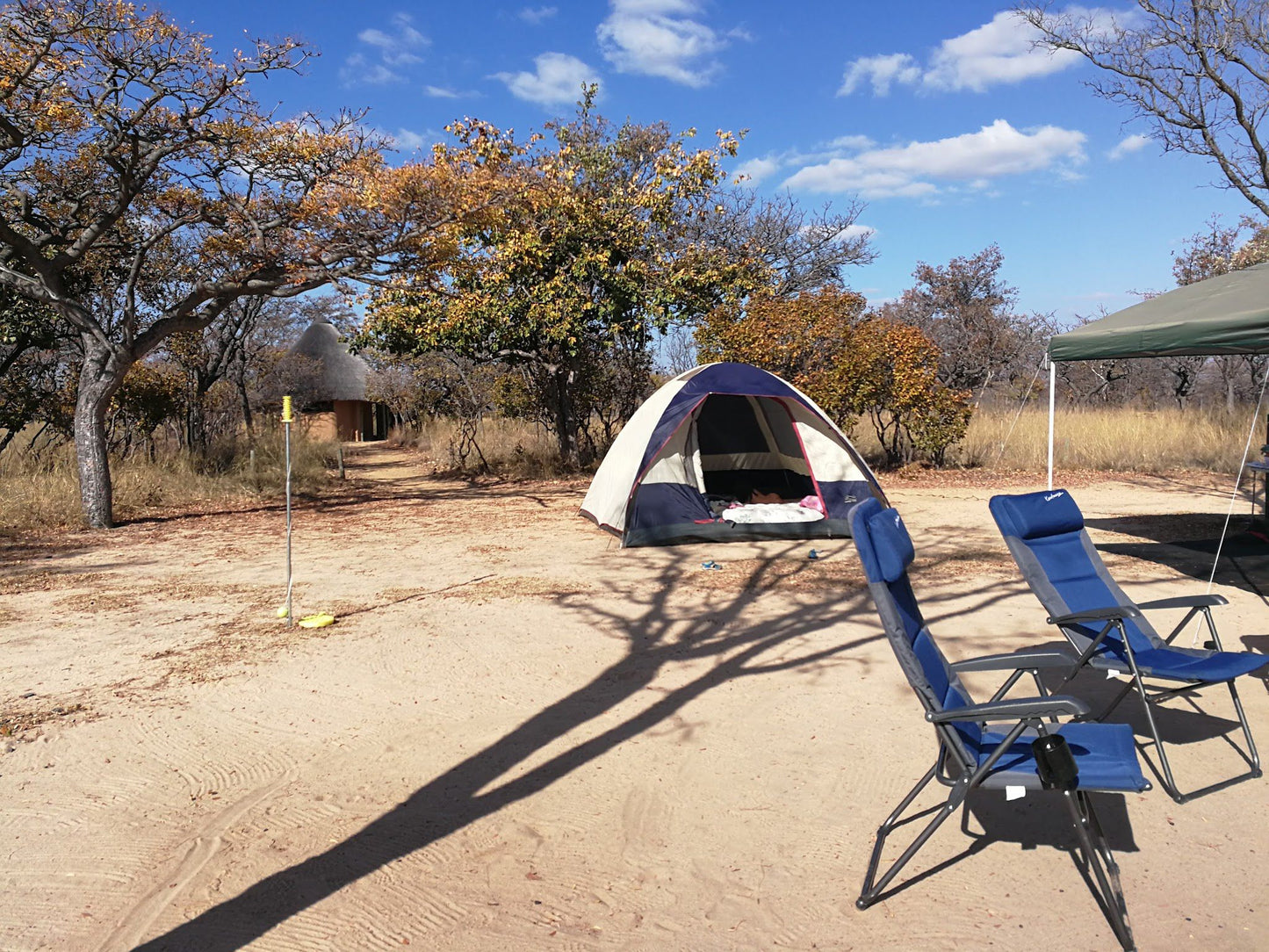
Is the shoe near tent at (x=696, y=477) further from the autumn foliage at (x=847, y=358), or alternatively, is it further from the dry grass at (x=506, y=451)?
the dry grass at (x=506, y=451)

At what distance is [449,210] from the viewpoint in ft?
40.8

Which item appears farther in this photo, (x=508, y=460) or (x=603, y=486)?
(x=508, y=460)

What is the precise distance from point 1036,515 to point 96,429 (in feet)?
35.7

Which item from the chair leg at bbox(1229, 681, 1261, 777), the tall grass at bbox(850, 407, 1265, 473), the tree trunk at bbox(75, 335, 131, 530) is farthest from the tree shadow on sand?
the tall grass at bbox(850, 407, 1265, 473)

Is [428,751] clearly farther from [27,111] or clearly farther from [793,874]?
[27,111]

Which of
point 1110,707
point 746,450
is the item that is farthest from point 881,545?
point 746,450

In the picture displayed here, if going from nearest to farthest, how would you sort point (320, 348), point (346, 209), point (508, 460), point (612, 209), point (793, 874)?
point (793, 874) → point (346, 209) → point (612, 209) → point (508, 460) → point (320, 348)

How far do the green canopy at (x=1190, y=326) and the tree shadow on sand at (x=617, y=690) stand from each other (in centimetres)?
298

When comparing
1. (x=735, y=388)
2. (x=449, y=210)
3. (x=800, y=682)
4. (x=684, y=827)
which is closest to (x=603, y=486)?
(x=735, y=388)

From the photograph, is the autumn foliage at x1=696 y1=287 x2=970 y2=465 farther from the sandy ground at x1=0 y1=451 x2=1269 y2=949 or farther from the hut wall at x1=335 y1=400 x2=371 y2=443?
the hut wall at x1=335 y1=400 x2=371 y2=443

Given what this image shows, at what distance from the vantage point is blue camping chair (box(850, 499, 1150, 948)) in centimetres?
290

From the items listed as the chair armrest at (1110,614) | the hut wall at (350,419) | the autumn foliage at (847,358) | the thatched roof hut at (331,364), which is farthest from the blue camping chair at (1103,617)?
the hut wall at (350,419)

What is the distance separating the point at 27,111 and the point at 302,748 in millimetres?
9509

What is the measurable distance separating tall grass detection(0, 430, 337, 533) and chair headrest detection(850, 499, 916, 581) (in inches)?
404
